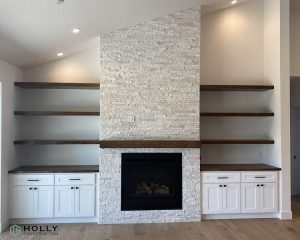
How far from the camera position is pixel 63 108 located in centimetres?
554

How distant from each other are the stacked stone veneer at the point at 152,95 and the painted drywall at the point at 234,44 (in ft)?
2.37

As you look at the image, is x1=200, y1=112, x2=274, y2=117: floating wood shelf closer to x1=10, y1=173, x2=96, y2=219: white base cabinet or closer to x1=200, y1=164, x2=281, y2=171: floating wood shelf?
x1=200, y1=164, x2=281, y2=171: floating wood shelf

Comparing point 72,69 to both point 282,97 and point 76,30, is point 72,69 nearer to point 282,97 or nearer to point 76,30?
point 76,30

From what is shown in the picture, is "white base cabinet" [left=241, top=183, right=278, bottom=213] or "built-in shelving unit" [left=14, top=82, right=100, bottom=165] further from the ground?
"built-in shelving unit" [left=14, top=82, right=100, bottom=165]

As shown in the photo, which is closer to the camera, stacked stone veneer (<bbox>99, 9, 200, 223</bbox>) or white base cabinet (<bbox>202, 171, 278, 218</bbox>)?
stacked stone veneer (<bbox>99, 9, 200, 223</bbox>)

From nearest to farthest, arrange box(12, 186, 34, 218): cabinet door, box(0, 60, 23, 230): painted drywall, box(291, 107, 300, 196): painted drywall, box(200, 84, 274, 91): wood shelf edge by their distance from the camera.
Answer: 1. box(0, 60, 23, 230): painted drywall
2. box(12, 186, 34, 218): cabinet door
3. box(200, 84, 274, 91): wood shelf edge
4. box(291, 107, 300, 196): painted drywall

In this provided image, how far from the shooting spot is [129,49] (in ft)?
16.6

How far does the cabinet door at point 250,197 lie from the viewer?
512 cm

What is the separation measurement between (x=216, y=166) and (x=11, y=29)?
394 centimetres

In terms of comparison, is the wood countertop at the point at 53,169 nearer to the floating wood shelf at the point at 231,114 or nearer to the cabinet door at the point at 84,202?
the cabinet door at the point at 84,202

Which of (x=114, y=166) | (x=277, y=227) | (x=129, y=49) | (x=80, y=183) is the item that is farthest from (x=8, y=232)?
(x=277, y=227)

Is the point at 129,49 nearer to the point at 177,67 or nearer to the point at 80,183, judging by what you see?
the point at 177,67

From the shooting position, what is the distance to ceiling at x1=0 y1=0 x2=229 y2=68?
3.32m

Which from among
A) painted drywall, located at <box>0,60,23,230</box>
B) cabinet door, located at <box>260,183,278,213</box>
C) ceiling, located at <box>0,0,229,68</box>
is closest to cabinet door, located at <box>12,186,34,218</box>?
painted drywall, located at <box>0,60,23,230</box>
